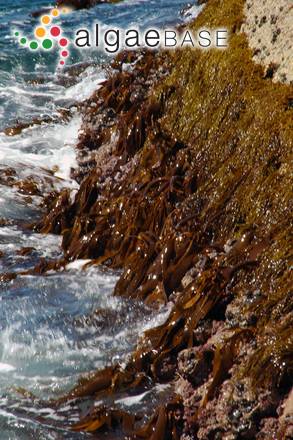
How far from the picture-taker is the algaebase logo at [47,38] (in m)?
10.5

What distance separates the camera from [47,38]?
1154 centimetres

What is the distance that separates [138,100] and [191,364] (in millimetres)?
3806

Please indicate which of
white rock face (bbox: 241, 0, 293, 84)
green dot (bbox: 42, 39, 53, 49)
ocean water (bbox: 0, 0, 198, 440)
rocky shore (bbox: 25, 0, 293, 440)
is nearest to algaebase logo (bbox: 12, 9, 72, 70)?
green dot (bbox: 42, 39, 53, 49)

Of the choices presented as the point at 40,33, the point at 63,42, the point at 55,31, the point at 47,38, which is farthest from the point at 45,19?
the point at 63,42

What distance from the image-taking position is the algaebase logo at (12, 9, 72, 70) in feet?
34.4

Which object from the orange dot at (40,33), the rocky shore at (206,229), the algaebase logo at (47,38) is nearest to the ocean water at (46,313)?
the rocky shore at (206,229)

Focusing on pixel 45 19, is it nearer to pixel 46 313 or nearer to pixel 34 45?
pixel 34 45

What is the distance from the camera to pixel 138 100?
16.1 ft

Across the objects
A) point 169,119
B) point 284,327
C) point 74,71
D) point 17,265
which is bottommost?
point 17,265

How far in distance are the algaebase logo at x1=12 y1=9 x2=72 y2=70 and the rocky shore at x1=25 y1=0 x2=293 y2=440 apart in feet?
21.5

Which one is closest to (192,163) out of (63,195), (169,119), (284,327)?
(169,119)

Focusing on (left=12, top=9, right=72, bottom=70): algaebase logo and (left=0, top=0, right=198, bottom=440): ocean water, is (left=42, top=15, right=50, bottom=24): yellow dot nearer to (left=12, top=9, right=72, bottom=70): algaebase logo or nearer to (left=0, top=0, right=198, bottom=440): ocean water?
(left=12, top=9, right=72, bottom=70): algaebase logo

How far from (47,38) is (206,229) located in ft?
36.7

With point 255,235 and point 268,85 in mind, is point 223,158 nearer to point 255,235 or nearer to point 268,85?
point 268,85
